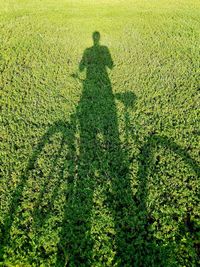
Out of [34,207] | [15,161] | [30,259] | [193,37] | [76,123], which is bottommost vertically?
[30,259]

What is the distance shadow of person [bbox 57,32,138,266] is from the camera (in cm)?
530

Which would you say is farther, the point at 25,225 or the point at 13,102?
the point at 13,102

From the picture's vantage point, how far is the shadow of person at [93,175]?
530 cm

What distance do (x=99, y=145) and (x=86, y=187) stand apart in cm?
139

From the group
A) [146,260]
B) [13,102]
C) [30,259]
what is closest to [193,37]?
[13,102]

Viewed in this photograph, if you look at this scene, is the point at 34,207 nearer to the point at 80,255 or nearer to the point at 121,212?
the point at 80,255

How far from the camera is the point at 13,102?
8.34 meters

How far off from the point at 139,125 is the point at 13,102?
4002 millimetres

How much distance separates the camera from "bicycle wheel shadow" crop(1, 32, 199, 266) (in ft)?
17.2

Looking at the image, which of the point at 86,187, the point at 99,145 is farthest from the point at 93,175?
the point at 99,145

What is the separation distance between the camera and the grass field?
532cm

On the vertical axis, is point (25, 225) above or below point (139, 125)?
below

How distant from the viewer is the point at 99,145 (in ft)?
23.6

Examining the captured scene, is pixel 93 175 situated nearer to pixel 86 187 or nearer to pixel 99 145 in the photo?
pixel 86 187
